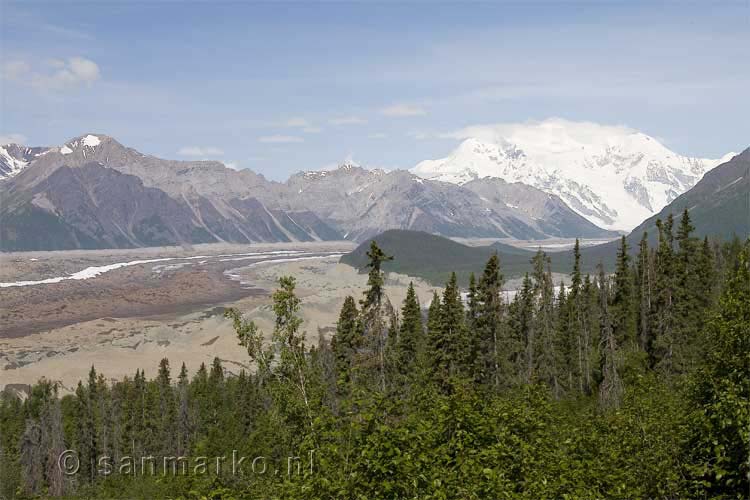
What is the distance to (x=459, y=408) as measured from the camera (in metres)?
24.9

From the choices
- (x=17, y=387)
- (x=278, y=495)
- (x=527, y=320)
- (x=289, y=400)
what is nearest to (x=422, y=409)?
(x=289, y=400)

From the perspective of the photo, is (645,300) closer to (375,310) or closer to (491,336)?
(491,336)

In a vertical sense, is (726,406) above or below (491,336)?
above

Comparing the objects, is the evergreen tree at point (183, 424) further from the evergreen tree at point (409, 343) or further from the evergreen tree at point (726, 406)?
the evergreen tree at point (726, 406)

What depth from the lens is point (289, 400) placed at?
23625 mm

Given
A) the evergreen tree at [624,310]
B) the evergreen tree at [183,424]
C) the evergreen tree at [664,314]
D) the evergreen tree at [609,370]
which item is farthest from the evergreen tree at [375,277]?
the evergreen tree at [183,424]

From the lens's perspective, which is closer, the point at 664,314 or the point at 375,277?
the point at 375,277

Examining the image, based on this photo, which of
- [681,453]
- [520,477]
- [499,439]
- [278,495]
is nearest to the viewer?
[278,495]

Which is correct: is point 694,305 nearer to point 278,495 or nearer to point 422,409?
point 422,409

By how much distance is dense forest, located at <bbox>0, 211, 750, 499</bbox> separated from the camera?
818 inches

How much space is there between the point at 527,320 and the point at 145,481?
51.2m

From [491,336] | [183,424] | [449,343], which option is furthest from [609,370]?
[183,424]

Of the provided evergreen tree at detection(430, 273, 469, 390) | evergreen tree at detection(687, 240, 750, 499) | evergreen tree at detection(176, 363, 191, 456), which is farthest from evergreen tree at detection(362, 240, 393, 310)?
evergreen tree at detection(176, 363, 191, 456)

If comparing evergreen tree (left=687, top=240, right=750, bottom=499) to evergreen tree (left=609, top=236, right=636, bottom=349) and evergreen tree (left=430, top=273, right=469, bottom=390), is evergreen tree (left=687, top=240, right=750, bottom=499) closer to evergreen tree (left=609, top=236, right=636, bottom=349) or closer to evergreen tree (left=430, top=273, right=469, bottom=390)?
evergreen tree (left=430, top=273, right=469, bottom=390)
